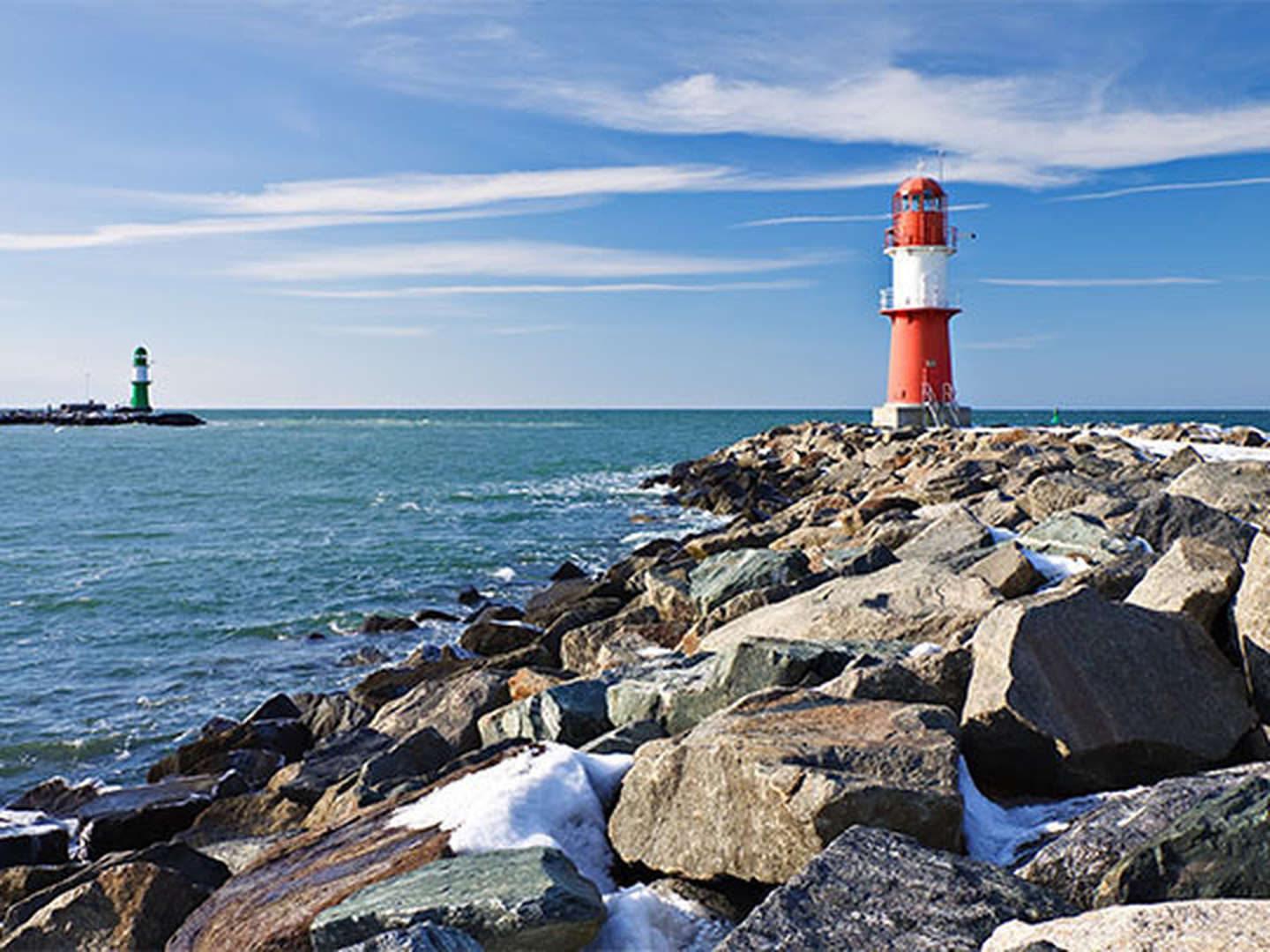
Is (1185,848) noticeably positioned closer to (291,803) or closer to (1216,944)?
(1216,944)

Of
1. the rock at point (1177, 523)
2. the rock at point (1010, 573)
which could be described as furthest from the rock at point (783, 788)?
the rock at point (1177, 523)

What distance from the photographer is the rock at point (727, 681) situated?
16.1 ft

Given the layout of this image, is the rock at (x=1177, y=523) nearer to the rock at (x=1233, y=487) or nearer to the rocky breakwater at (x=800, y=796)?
the rocky breakwater at (x=800, y=796)

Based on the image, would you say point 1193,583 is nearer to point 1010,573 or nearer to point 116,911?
point 1010,573

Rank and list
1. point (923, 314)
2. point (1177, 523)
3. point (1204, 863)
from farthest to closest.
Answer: point (923, 314)
point (1177, 523)
point (1204, 863)

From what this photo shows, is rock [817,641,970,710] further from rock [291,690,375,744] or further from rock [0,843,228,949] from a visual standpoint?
rock [291,690,375,744]

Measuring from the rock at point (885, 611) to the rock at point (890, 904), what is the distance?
250cm

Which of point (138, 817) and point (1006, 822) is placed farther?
point (138, 817)

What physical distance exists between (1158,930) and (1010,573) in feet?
13.0

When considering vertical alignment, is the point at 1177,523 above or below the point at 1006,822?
above

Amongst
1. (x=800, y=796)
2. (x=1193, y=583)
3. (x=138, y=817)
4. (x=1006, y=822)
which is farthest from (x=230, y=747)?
(x=1193, y=583)

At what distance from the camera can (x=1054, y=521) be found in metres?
7.74

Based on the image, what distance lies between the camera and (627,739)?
14.9ft

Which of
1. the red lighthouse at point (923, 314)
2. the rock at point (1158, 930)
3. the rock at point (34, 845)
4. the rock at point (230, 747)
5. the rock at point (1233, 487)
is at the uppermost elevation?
the red lighthouse at point (923, 314)
